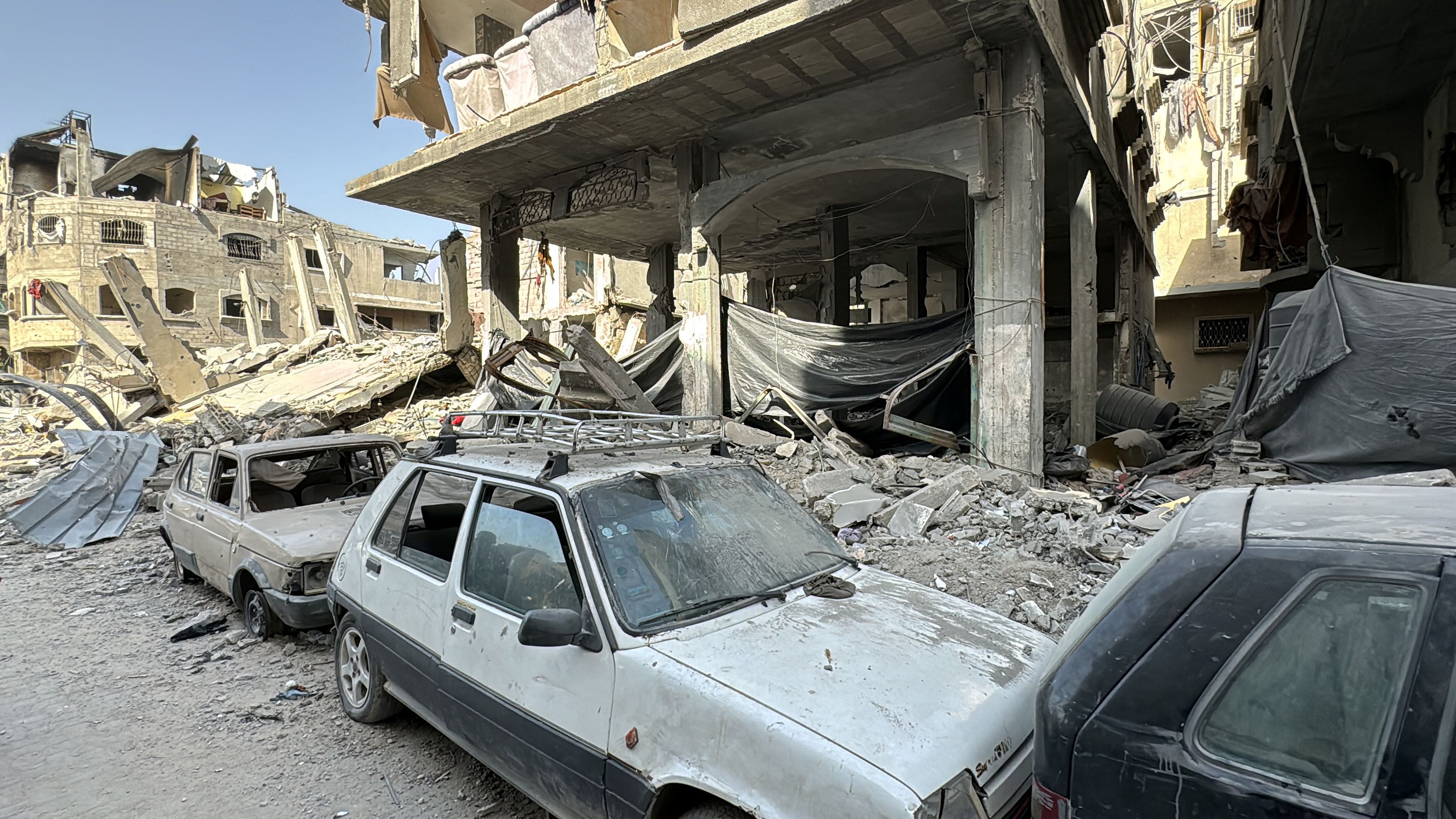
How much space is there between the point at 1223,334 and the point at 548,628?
894 inches

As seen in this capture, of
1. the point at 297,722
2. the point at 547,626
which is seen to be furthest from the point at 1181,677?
the point at 297,722

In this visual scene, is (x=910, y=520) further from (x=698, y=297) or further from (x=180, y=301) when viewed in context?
(x=180, y=301)

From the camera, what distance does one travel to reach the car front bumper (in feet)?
15.2

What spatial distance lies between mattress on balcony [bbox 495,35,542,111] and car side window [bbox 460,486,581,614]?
7508mm

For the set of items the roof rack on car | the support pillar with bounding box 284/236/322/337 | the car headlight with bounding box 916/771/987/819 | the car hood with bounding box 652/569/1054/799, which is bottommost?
the car headlight with bounding box 916/771/987/819

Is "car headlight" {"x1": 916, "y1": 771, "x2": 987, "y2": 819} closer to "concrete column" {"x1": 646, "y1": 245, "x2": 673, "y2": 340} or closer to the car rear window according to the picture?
the car rear window

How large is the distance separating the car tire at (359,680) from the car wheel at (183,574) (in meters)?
3.51

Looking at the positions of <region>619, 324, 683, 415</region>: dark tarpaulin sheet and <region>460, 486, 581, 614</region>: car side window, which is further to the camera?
<region>619, 324, 683, 415</region>: dark tarpaulin sheet

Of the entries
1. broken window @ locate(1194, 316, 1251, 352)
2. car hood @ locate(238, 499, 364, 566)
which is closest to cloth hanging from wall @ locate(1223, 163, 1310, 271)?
broken window @ locate(1194, 316, 1251, 352)

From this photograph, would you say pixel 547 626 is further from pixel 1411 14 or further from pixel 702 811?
pixel 1411 14

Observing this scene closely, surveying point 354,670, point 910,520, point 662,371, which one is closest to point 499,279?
point 662,371

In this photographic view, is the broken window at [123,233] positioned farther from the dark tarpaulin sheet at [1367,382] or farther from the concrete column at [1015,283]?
the dark tarpaulin sheet at [1367,382]

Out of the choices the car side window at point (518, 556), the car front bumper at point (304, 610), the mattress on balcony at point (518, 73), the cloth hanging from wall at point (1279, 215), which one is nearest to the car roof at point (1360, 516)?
the car side window at point (518, 556)

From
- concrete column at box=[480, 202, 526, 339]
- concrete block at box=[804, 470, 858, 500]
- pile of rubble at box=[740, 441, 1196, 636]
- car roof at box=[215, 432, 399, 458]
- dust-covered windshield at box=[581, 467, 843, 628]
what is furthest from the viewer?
concrete column at box=[480, 202, 526, 339]
